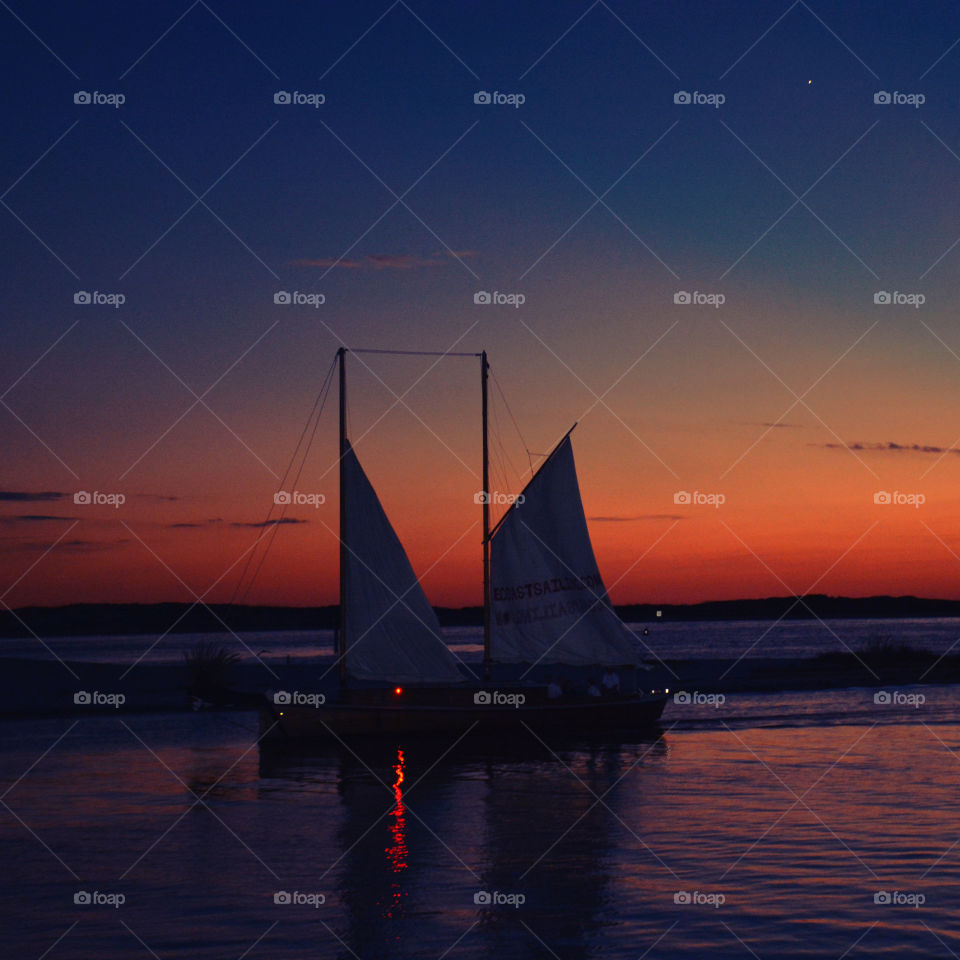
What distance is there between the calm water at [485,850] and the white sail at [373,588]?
3279 mm

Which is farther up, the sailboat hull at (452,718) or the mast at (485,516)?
the mast at (485,516)

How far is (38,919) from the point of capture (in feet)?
60.5

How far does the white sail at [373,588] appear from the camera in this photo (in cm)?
4078

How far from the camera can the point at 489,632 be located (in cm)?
4775

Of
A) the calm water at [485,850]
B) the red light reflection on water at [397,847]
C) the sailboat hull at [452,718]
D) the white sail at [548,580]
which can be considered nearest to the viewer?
the calm water at [485,850]

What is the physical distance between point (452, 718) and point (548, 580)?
7.76 m

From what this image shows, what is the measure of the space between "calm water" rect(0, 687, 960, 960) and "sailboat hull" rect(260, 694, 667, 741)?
0.99 metres
